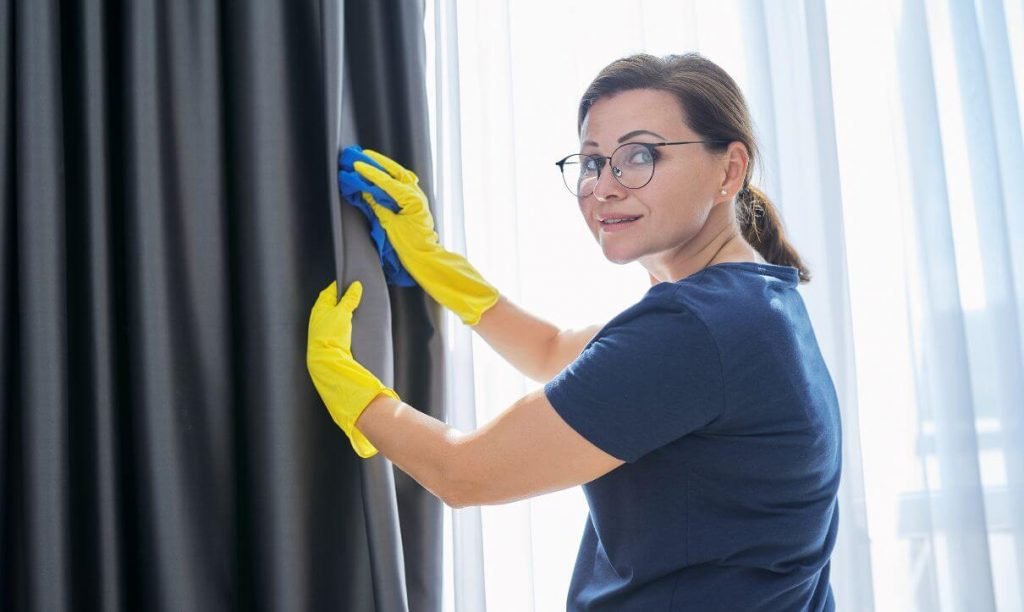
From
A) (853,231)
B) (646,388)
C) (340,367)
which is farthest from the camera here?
(853,231)

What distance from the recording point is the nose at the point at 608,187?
1321 mm

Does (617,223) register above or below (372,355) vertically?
above

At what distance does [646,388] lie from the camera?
1.10 meters

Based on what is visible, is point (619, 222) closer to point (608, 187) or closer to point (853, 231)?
point (608, 187)

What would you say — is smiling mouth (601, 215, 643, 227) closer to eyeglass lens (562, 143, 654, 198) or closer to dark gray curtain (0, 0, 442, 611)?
eyeglass lens (562, 143, 654, 198)

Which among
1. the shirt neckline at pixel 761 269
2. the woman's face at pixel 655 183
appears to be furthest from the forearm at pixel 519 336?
the shirt neckline at pixel 761 269

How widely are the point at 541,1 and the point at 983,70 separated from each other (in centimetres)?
85

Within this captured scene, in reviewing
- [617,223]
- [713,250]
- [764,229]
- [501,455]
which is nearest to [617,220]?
[617,223]

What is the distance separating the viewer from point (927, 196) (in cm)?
165

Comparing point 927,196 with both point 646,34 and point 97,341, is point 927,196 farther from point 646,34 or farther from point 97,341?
point 97,341

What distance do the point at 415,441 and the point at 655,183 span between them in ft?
1.66

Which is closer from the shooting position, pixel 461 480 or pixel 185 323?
pixel 461 480

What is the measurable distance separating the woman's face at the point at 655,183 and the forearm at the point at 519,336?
0.84 feet

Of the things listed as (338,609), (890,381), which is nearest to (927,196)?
(890,381)
